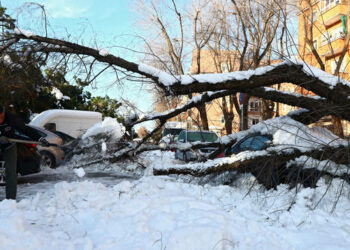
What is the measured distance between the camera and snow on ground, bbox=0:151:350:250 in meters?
3.12

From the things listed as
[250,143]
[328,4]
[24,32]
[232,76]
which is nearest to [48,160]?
[24,32]

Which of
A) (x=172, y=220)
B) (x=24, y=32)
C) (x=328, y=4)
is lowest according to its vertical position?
(x=172, y=220)

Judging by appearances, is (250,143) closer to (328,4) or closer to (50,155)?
(50,155)

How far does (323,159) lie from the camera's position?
4.75 metres

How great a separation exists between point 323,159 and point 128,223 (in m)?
3.04

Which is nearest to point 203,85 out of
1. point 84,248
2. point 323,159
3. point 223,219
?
point 323,159

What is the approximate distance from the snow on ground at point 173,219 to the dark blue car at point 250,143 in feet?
4.75

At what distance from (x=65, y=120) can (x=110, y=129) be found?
7381mm

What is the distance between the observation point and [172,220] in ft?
12.3

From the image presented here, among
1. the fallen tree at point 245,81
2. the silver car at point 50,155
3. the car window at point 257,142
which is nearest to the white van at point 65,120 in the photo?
the silver car at point 50,155

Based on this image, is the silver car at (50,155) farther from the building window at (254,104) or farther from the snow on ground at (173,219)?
the building window at (254,104)

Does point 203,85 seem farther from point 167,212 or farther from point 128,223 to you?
point 128,223

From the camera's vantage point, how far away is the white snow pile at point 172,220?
10.2ft

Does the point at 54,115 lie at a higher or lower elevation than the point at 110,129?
higher
